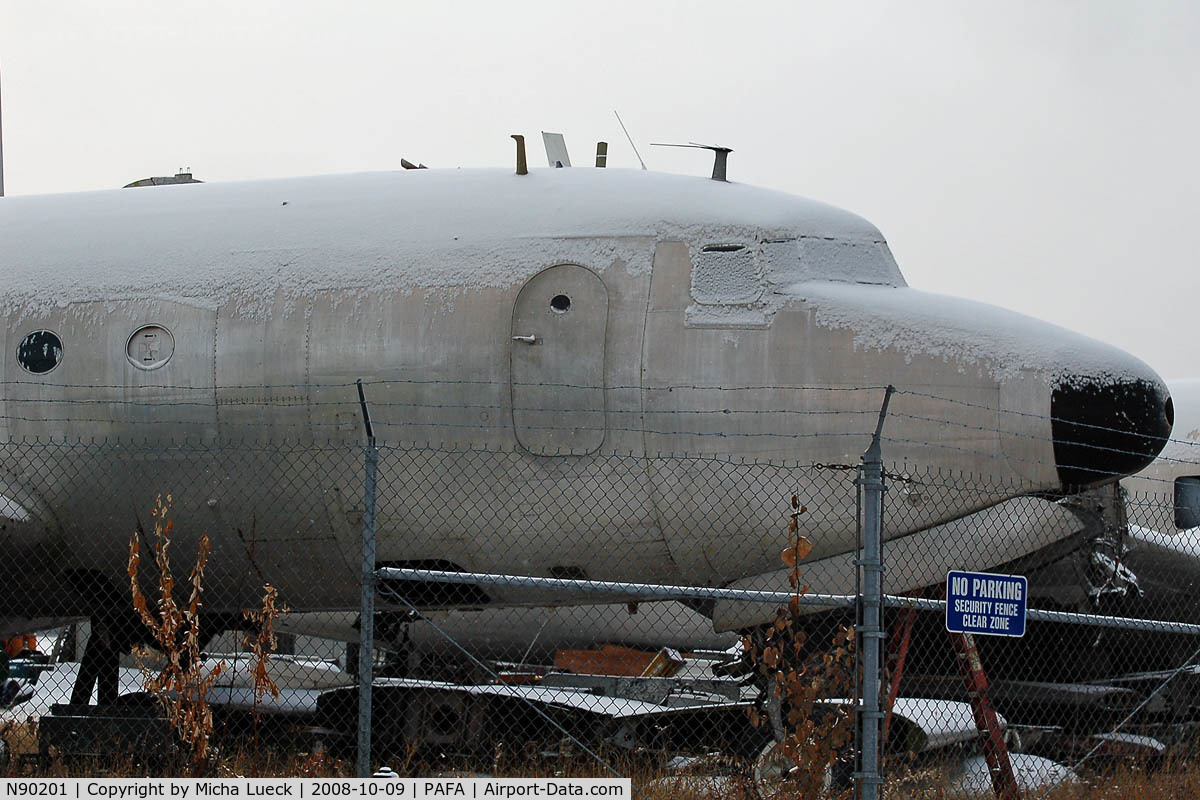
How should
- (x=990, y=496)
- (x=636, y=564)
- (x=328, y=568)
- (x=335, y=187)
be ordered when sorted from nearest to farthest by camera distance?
(x=990, y=496) < (x=636, y=564) < (x=328, y=568) < (x=335, y=187)

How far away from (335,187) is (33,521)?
10.6 feet

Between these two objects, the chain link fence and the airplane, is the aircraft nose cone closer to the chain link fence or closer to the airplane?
the airplane

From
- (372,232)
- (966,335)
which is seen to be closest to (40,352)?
(372,232)

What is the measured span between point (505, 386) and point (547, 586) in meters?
2.57

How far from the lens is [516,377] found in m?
9.10

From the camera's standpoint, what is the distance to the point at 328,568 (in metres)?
9.62

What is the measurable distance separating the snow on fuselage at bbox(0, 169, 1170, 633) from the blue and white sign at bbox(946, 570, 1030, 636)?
5.52 feet

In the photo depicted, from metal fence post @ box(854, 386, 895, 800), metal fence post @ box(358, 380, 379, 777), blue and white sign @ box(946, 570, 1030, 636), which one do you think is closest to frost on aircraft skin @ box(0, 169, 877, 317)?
metal fence post @ box(358, 380, 379, 777)

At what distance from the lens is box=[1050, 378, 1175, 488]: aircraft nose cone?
8.30 m

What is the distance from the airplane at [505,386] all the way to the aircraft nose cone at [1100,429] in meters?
0.02

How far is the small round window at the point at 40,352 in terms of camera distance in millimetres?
9883

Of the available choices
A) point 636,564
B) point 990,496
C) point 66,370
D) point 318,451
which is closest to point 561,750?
point 636,564

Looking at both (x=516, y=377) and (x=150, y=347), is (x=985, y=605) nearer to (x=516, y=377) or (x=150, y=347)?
(x=516, y=377)

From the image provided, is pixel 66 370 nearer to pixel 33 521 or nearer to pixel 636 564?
pixel 33 521
